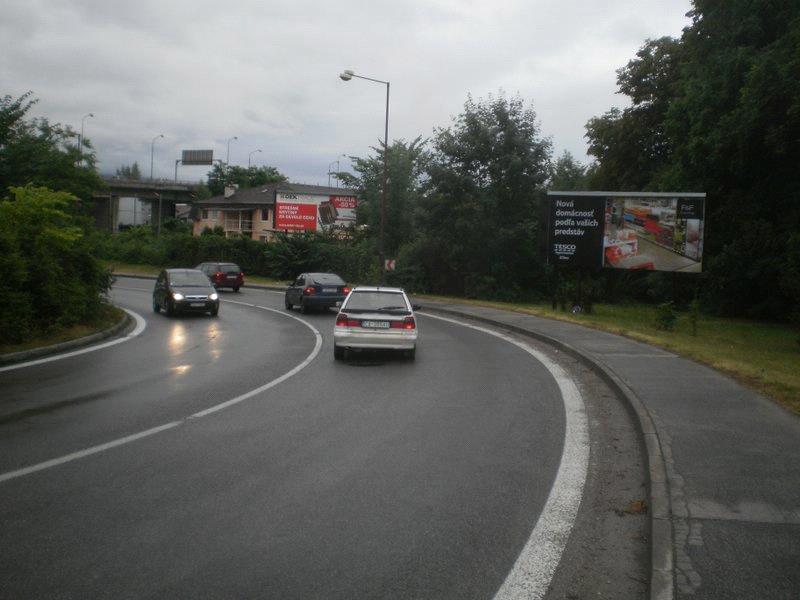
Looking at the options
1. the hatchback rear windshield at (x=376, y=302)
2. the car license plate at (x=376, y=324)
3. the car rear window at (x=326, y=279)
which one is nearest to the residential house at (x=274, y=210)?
the car rear window at (x=326, y=279)

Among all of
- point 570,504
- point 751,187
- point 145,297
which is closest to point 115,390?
point 570,504

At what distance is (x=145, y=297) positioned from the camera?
117 ft

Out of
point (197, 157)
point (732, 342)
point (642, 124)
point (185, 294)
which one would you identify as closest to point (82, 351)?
point (185, 294)

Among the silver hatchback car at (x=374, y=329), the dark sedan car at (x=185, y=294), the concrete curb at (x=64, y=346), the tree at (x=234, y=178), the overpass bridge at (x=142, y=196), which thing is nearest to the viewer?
the concrete curb at (x=64, y=346)

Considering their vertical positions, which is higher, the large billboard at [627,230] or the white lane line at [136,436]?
the large billboard at [627,230]

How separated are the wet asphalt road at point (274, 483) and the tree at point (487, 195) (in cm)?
2811

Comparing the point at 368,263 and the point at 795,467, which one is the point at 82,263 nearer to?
the point at 795,467

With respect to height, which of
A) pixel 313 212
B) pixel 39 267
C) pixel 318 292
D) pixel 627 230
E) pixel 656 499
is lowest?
pixel 656 499

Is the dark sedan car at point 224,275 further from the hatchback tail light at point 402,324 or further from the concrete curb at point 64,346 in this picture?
the hatchback tail light at point 402,324

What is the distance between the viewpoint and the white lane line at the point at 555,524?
4559 mm

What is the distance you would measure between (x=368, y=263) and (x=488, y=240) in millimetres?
8856

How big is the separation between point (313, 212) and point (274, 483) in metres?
60.8

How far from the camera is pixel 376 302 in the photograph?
51.5ft

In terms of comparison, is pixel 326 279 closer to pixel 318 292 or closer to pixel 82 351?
pixel 318 292
